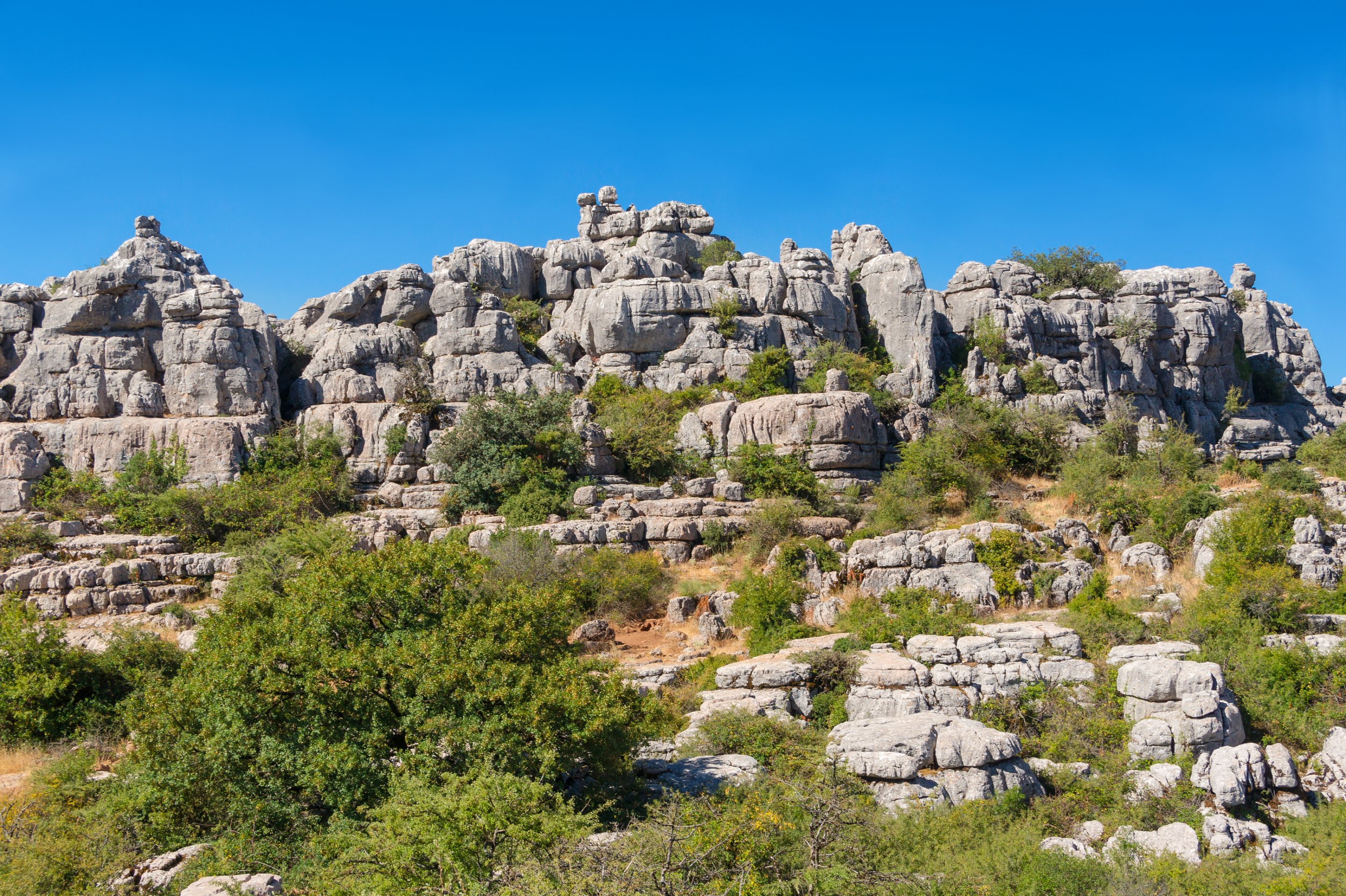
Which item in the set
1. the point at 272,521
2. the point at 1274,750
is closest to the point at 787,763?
the point at 1274,750

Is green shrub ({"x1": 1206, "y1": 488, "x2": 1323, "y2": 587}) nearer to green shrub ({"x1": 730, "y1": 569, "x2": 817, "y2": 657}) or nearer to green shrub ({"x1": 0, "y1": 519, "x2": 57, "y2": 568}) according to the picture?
green shrub ({"x1": 730, "y1": 569, "x2": 817, "y2": 657})

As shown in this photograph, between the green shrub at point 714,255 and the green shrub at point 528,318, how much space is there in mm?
6498

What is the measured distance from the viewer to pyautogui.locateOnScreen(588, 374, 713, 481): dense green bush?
29.7 meters

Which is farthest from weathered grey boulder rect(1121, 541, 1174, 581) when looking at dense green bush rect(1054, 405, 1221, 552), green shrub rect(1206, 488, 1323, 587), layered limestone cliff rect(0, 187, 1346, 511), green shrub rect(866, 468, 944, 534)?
layered limestone cliff rect(0, 187, 1346, 511)

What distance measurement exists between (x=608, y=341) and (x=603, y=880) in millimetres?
28140

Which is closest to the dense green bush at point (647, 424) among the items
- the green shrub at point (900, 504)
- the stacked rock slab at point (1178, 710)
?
the green shrub at point (900, 504)

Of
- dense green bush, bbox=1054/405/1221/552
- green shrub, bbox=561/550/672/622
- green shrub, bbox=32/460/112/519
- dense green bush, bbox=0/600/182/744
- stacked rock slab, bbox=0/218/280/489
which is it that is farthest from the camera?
stacked rock slab, bbox=0/218/280/489

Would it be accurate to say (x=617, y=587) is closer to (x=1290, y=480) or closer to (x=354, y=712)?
(x=354, y=712)

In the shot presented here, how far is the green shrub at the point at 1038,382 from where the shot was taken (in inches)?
1377

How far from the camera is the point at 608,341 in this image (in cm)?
3522

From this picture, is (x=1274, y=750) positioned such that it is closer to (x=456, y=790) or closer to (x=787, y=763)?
(x=787, y=763)

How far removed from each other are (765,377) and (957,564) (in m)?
13.7

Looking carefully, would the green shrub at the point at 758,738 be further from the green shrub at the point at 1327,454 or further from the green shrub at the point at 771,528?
the green shrub at the point at 1327,454

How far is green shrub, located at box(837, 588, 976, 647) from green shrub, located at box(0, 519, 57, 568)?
20.3 m
